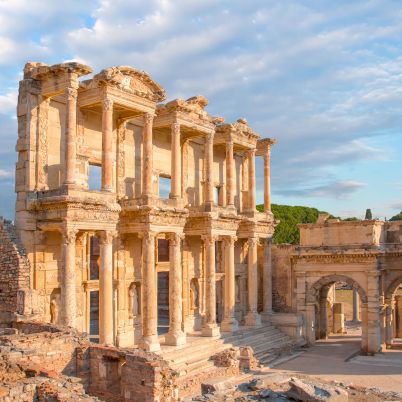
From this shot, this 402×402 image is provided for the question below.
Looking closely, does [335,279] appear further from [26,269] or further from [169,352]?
[26,269]

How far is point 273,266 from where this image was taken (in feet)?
112

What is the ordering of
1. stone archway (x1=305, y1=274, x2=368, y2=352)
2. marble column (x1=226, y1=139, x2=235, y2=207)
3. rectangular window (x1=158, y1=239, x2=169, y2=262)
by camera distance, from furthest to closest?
rectangular window (x1=158, y1=239, x2=169, y2=262)
marble column (x1=226, y1=139, x2=235, y2=207)
stone archway (x1=305, y1=274, x2=368, y2=352)

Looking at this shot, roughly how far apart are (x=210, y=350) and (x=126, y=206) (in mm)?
7607

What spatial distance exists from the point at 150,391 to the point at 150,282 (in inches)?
344

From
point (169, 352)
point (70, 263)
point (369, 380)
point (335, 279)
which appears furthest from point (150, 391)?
point (335, 279)

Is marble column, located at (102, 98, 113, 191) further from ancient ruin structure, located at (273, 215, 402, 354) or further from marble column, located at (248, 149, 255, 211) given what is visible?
ancient ruin structure, located at (273, 215, 402, 354)

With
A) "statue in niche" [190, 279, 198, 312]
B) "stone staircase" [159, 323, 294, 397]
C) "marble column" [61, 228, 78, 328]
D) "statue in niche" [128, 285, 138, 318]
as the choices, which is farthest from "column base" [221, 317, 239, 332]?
"marble column" [61, 228, 78, 328]

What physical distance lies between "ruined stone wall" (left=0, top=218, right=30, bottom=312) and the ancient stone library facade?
2.18 feet

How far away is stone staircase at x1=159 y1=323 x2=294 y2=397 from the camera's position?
20906mm

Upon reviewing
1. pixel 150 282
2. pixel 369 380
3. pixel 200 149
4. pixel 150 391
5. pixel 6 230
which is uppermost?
pixel 200 149

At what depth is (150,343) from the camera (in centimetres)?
2258

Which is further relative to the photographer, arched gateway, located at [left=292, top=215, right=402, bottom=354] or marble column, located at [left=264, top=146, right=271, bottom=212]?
marble column, located at [left=264, top=146, right=271, bottom=212]

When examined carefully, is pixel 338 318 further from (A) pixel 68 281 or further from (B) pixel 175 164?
(A) pixel 68 281

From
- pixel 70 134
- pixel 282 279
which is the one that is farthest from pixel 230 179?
pixel 70 134
